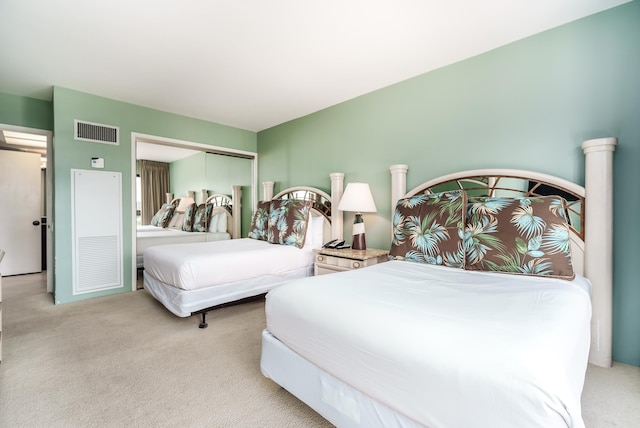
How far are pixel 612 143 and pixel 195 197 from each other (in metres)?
4.49

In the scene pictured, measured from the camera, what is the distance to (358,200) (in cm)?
315

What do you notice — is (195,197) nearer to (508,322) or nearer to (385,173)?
(385,173)

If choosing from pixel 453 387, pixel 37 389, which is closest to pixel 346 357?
pixel 453 387

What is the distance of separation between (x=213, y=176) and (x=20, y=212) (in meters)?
3.08

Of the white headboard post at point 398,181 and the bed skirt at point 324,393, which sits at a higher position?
the white headboard post at point 398,181

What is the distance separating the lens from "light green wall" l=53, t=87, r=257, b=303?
3.36 meters

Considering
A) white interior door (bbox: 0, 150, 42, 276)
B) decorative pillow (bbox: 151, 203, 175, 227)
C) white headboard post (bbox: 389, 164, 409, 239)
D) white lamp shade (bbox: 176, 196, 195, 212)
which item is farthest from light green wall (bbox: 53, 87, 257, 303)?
white headboard post (bbox: 389, 164, 409, 239)

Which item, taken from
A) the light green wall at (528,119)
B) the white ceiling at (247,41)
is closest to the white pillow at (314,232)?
the light green wall at (528,119)

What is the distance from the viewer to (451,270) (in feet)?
6.88

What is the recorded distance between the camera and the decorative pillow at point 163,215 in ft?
13.5

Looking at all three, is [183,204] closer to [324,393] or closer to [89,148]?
[89,148]

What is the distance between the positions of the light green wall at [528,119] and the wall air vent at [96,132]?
287 centimetres

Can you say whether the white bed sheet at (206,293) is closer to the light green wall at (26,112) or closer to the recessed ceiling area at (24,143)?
the light green wall at (26,112)

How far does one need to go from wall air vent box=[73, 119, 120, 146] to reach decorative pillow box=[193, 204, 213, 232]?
4.32 ft
